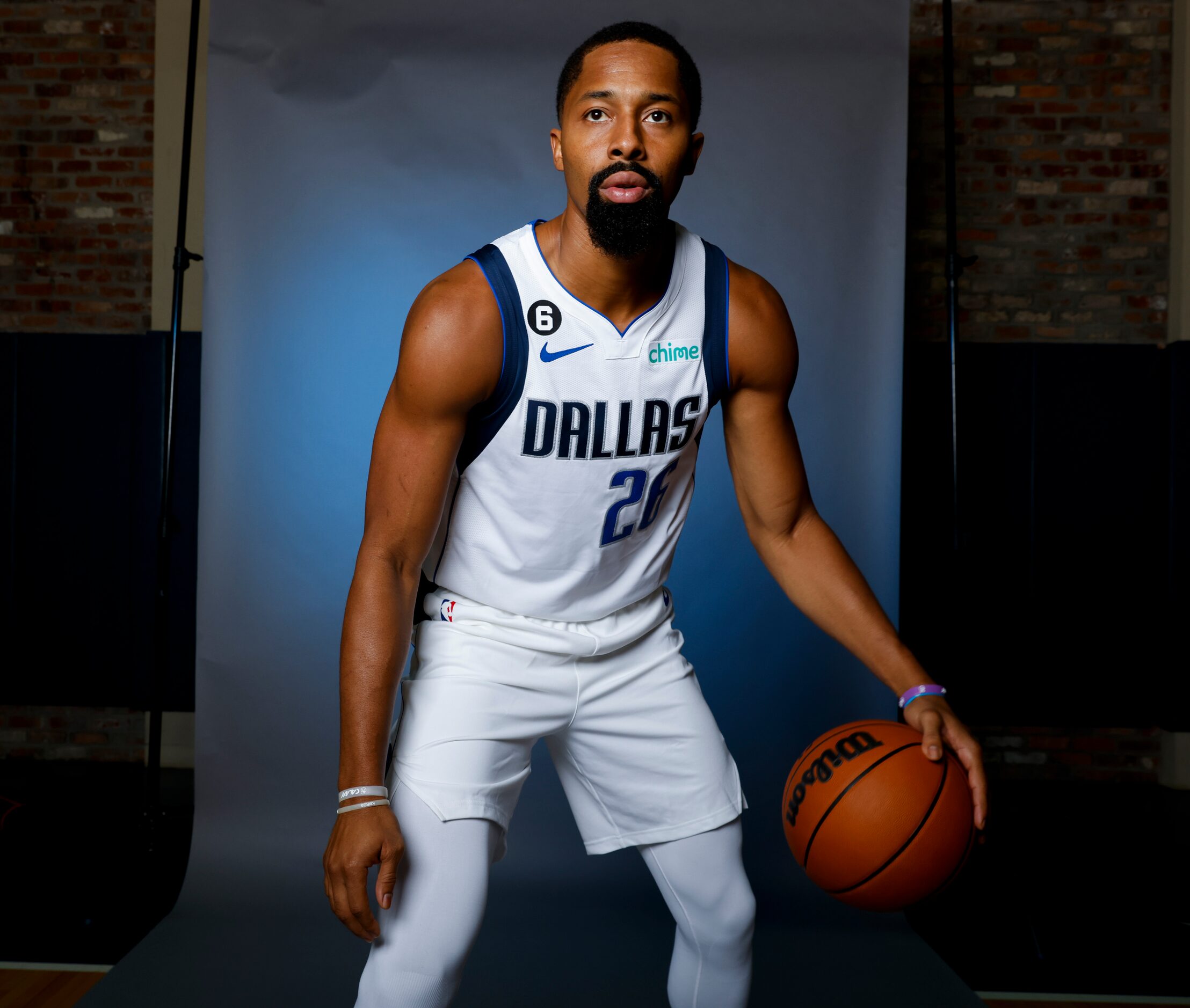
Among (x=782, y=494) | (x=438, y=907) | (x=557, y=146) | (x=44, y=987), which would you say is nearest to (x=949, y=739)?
(x=782, y=494)

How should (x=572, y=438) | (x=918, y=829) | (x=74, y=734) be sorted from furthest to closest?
(x=74, y=734), (x=572, y=438), (x=918, y=829)

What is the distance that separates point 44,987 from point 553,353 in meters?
2.01

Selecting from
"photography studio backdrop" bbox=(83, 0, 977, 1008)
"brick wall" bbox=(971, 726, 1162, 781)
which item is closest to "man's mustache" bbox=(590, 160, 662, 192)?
"photography studio backdrop" bbox=(83, 0, 977, 1008)

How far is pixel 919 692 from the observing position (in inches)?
60.4

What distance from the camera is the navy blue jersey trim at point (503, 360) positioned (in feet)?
5.00

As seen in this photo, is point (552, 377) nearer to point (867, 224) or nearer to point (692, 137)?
point (692, 137)

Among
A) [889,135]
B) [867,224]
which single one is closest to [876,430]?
[867,224]

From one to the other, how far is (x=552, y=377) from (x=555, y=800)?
182cm

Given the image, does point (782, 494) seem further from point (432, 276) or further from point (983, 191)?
point (983, 191)

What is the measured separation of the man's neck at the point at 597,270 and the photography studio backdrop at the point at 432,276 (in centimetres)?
148

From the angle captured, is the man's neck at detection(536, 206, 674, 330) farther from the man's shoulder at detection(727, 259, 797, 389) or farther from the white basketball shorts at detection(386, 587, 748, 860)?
the white basketball shorts at detection(386, 587, 748, 860)

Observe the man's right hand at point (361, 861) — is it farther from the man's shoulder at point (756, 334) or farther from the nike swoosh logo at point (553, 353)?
the man's shoulder at point (756, 334)

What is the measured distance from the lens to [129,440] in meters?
4.12

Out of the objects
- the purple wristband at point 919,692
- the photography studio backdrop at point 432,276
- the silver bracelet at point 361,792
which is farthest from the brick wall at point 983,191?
the silver bracelet at point 361,792
